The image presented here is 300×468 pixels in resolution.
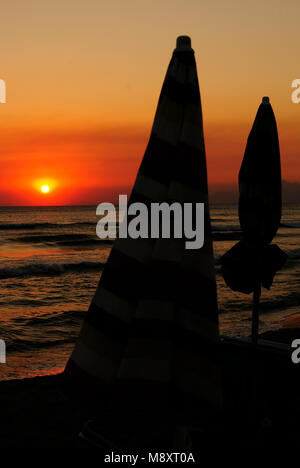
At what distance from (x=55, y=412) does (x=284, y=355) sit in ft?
9.52

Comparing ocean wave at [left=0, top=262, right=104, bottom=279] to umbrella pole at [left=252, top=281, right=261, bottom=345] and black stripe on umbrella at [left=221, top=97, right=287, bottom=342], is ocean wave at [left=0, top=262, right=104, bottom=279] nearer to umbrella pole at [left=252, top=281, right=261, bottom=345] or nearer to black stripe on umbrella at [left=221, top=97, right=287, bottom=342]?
umbrella pole at [left=252, top=281, right=261, bottom=345]

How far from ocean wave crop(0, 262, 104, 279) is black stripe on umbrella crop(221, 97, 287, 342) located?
1705cm

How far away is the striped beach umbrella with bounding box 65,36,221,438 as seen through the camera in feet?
7.36

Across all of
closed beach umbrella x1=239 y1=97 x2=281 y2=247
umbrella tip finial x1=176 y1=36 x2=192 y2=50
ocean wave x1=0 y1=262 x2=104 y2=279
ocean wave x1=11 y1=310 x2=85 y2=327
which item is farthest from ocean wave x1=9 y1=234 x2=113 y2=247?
umbrella tip finial x1=176 y1=36 x2=192 y2=50

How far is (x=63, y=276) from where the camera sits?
750 inches

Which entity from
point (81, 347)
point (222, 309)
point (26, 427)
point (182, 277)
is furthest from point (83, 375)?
point (222, 309)

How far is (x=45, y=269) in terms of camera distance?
20.9 m

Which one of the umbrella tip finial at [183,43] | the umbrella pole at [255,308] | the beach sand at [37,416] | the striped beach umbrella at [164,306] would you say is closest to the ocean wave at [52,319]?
the beach sand at [37,416]

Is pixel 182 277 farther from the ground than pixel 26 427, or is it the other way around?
pixel 182 277

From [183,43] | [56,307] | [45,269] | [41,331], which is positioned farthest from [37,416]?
[45,269]

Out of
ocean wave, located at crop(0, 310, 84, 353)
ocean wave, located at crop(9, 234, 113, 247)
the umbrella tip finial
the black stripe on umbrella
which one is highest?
the umbrella tip finial

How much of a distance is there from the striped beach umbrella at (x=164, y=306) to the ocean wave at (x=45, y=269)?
57.8 ft

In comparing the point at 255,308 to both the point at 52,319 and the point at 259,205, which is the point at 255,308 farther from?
the point at 52,319
